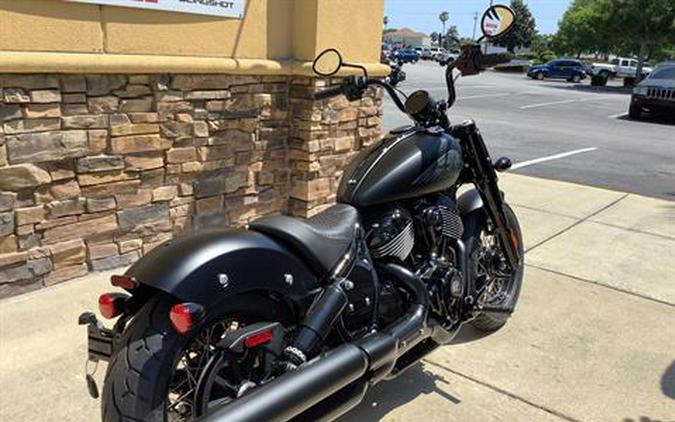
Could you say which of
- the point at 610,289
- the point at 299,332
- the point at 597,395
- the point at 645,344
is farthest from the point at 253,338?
the point at 610,289

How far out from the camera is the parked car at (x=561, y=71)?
4003cm

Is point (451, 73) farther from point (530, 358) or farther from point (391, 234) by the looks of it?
point (530, 358)

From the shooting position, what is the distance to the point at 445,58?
3986mm

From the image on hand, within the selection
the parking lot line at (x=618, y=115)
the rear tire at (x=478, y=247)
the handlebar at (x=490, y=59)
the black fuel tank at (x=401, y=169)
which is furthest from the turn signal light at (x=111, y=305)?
the parking lot line at (x=618, y=115)

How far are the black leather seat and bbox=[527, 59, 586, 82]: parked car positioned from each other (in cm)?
4068

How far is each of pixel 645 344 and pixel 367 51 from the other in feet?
10.5

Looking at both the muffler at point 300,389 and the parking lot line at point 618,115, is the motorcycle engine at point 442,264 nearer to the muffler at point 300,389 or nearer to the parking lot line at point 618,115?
the muffler at point 300,389

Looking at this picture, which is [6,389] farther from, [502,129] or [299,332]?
[502,129]

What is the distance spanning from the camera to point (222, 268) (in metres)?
2.16

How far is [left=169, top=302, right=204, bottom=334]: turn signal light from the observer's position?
1967 mm

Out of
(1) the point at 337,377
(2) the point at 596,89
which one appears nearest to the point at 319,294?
(1) the point at 337,377

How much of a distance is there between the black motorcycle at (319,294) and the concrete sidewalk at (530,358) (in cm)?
32

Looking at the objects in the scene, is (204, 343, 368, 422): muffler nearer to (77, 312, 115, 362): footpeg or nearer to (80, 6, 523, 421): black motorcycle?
(80, 6, 523, 421): black motorcycle

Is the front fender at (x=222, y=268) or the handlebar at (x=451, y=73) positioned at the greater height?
the handlebar at (x=451, y=73)
